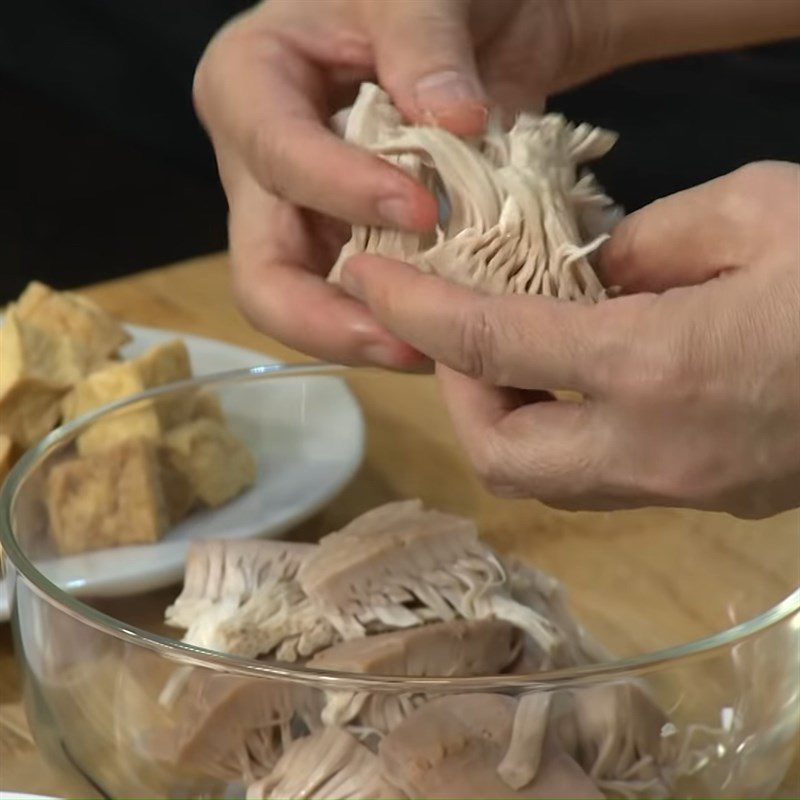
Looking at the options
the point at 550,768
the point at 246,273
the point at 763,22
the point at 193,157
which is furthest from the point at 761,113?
the point at 193,157

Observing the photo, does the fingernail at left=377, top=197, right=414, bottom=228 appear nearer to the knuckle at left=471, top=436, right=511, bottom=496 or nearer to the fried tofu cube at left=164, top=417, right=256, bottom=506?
the knuckle at left=471, top=436, right=511, bottom=496

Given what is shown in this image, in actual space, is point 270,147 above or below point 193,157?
above

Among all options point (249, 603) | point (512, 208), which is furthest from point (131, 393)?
point (512, 208)

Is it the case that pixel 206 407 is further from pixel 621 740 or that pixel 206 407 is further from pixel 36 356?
pixel 621 740

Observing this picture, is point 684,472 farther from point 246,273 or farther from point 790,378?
point 246,273

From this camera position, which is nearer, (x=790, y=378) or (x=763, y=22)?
(x=790, y=378)

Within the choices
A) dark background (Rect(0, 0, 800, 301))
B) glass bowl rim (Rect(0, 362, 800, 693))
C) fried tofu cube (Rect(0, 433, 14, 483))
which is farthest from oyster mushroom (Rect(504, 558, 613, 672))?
dark background (Rect(0, 0, 800, 301))

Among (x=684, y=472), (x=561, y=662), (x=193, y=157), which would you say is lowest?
(x=193, y=157)
